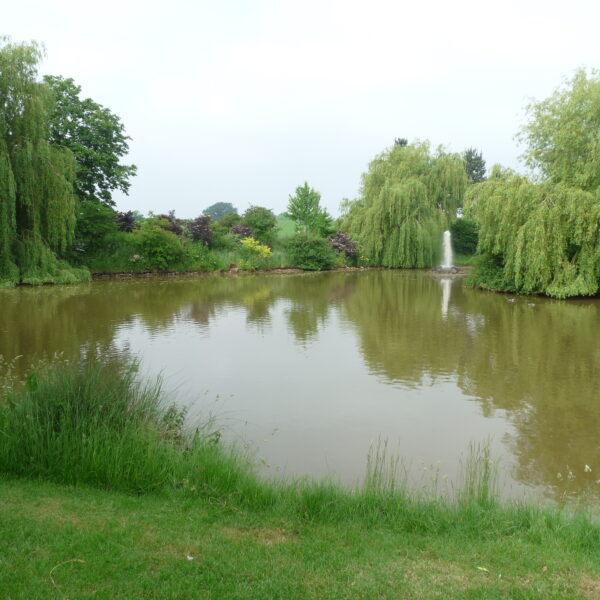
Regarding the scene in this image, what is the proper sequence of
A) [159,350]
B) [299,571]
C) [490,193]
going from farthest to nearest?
[490,193] → [159,350] → [299,571]

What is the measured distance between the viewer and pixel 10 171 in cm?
1950

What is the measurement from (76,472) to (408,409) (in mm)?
4342

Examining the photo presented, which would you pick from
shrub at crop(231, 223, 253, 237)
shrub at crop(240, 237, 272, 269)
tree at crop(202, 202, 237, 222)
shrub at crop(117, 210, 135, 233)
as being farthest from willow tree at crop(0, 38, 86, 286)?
tree at crop(202, 202, 237, 222)

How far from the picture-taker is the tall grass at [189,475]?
389cm

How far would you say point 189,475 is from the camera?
4375mm

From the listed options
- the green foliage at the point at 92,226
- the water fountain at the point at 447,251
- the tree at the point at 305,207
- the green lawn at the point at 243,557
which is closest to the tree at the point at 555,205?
the water fountain at the point at 447,251

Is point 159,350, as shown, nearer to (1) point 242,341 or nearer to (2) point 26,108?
(1) point 242,341

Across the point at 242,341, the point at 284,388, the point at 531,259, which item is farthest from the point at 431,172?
the point at 284,388

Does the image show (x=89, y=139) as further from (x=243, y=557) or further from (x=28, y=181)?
(x=243, y=557)

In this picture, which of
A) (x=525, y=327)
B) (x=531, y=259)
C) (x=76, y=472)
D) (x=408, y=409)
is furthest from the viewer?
(x=531, y=259)

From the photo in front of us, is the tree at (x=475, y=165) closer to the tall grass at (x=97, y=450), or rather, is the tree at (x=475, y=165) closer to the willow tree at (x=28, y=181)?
the willow tree at (x=28, y=181)

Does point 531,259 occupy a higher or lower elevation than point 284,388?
higher

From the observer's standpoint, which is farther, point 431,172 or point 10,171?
point 431,172

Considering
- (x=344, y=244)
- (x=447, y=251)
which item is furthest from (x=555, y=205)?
(x=344, y=244)
